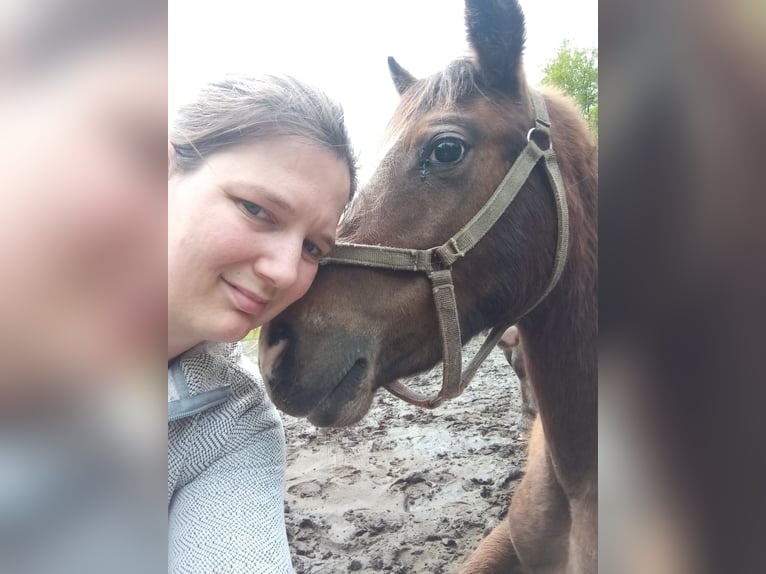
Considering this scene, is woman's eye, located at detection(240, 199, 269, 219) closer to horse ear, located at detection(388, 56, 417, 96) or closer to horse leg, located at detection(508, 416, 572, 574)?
horse ear, located at detection(388, 56, 417, 96)

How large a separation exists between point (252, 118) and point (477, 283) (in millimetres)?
477

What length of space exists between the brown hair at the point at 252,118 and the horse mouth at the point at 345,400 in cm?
34

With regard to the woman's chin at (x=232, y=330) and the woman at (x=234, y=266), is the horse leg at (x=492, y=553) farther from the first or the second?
the woman's chin at (x=232, y=330)

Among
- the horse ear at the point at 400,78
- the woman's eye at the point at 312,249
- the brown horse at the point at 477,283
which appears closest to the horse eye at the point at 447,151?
the brown horse at the point at 477,283

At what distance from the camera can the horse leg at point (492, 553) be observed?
1.05 metres

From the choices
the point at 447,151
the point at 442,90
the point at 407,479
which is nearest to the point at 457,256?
the point at 447,151

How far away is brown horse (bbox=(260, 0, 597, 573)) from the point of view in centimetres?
86

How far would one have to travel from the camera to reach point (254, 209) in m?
0.73
